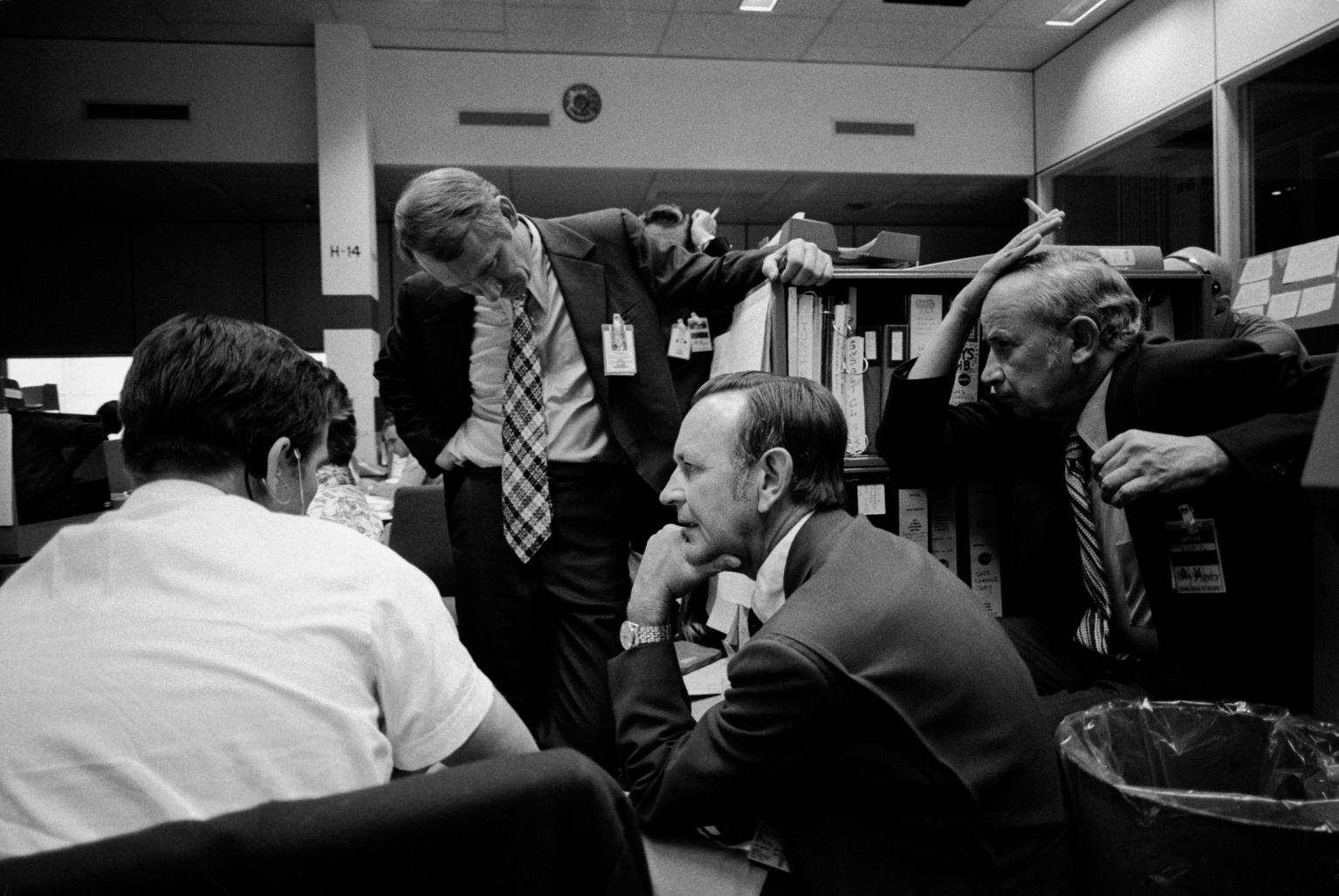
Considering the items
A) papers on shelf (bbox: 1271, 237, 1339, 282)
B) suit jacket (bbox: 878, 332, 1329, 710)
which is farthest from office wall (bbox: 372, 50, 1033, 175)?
suit jacket (bbox: 878, 332, 1329, 710)

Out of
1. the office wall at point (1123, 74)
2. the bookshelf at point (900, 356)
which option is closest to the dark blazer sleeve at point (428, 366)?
the bookshelf at point (900, 356)

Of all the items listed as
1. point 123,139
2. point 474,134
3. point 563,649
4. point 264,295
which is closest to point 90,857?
point 563,649

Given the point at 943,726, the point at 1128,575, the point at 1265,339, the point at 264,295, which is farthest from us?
the point at 264,295

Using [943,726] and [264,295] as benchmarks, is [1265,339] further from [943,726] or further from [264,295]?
[264,295]

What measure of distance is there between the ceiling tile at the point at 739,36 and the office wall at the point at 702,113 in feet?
0.41

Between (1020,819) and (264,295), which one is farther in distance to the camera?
(264,295)

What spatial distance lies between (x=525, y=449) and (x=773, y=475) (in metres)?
0.81

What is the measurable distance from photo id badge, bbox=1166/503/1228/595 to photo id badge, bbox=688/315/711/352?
3.43ft

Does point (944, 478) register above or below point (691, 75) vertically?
below

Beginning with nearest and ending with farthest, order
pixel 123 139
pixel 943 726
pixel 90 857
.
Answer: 1. pixel 90 857
2. pixel 943 726
3. pixel 123 139

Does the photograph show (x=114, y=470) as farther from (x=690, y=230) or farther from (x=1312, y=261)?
(x=1312, y=261)

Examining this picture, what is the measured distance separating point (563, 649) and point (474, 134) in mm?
4546

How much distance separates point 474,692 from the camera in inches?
32.2

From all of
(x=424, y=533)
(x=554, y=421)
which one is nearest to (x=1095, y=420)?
(x=554, y=421)
